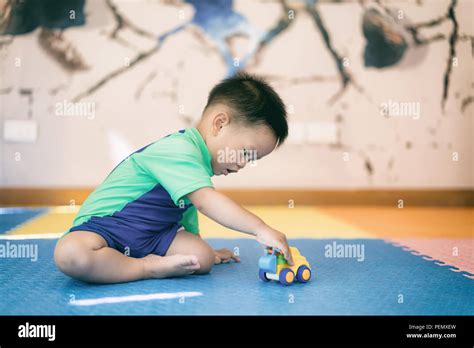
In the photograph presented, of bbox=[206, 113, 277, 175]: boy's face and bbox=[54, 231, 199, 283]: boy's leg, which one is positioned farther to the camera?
bbox=[206, 113, 277, 175]: boy's face

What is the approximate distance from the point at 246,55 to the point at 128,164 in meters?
1.83

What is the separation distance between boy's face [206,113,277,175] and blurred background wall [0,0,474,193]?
5.71 ft

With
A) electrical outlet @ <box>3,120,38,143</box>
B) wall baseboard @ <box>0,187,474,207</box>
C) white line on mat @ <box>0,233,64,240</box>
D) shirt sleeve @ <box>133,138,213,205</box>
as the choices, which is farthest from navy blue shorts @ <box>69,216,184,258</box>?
electrical outlet @ <box>3,120,38,143</box>

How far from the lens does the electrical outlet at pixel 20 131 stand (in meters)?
2.92

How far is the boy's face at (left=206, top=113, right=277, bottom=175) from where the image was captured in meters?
1.21

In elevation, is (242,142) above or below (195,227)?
above

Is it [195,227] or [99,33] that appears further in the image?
[99,33]

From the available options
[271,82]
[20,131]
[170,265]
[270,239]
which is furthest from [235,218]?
[20,131]

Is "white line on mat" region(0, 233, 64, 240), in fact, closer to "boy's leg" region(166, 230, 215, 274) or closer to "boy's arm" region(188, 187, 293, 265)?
"boy's leg" region(166, 230, 215, 274)

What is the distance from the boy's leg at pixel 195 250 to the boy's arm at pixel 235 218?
0.51 feet
